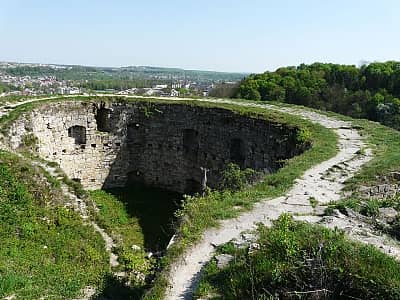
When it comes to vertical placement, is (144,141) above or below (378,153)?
below

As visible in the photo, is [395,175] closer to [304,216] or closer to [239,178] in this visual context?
[304,216]

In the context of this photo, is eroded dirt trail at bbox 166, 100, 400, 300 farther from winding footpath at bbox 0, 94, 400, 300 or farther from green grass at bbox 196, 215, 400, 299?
green grass at bbox 196, 215, 400, 299

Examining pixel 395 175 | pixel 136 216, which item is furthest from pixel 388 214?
pixel 136 216

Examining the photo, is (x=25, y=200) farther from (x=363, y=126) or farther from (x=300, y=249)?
(x=363, y=126)

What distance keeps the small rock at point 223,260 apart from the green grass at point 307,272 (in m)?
0.17

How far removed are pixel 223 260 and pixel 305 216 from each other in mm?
2339

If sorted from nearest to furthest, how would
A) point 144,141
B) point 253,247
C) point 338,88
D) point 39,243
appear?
point 253,247 → point 39,243 → point 144,141 → point 338,88

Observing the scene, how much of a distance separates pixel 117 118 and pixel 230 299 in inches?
572

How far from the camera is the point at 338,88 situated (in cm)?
3494

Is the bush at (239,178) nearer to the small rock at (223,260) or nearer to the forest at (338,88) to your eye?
the small rock at (223,260)

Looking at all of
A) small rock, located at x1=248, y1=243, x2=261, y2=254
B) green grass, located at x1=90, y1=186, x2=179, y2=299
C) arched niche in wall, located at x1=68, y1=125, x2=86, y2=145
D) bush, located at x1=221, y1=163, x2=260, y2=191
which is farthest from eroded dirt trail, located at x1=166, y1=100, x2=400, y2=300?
arched niche in wall, located at x1=68, y1=125, x2=86, y2=145

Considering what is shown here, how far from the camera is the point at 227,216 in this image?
8273 mm

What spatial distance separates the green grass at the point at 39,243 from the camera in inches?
327

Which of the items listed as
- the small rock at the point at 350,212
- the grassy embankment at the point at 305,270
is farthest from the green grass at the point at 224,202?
the small rock at the point at 350,212
